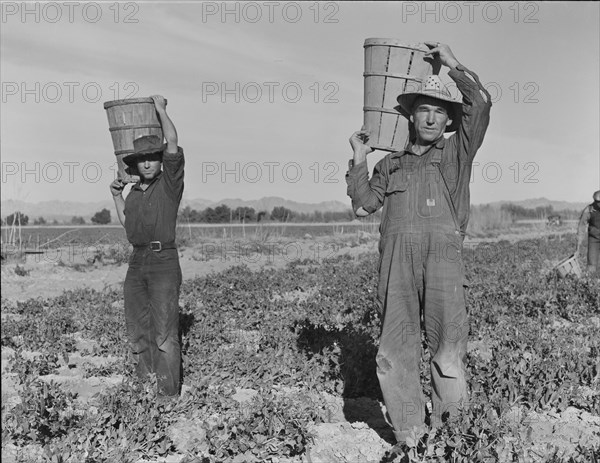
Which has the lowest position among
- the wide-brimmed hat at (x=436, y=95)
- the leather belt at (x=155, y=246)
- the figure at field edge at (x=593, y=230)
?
the figure at field edge at (x=593, y=230)

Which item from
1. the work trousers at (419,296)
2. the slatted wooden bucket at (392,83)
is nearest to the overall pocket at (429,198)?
the work trousers at (419,296)

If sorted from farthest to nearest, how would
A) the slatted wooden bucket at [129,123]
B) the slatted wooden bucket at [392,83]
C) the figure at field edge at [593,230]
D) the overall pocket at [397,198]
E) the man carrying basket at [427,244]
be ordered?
the figure at field edge at [593,230] < the slatted wooden bucket at [129,123] < the slatted wooden bucket at [392,83] < the overall pocket at [397,198] < the man carrying basket at [427,244]

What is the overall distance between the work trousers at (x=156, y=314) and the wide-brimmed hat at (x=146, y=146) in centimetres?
74

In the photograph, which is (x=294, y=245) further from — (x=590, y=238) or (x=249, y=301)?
(x=249, y=301)

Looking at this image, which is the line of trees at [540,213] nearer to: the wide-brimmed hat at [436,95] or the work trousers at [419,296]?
the wide-brimmed hat at [436,95]

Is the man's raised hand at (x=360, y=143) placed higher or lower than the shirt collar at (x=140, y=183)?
higher

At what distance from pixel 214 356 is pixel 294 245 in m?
14.2

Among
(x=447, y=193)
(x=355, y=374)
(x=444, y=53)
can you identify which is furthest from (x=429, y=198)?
(x=355, y=374)

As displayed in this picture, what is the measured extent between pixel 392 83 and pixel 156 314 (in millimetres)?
2472

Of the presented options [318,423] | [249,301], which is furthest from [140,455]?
[249,301]

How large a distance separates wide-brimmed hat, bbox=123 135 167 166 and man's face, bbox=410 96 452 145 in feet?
6.83

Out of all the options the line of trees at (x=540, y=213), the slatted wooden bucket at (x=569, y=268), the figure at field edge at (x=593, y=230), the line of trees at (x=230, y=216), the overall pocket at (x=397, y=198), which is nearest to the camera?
the overall pocket at (x=397, y=198)

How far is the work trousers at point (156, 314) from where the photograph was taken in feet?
17.5

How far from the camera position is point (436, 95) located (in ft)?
13.0
